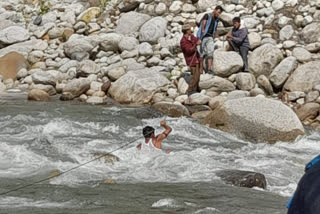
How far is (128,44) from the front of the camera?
1569 centimetres

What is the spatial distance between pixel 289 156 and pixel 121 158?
2.80 meters

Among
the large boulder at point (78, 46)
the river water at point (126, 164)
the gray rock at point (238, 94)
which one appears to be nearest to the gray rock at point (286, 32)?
the gray rock at point (238, 94)

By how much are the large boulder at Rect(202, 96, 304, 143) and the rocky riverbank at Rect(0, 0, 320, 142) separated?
0.06 feet

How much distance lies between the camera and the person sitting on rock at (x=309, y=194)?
1.61 meters

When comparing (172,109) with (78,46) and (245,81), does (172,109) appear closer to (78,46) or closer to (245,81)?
(245,81)

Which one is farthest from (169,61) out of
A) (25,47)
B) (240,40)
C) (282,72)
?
(25,47)

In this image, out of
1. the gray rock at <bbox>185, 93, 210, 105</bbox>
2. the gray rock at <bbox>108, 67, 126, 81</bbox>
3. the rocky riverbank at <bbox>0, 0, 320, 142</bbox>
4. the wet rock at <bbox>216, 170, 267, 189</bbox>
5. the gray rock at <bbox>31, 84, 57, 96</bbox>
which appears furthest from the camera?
the gray rock at <bbox>108, 67, 126, 81</bbox>

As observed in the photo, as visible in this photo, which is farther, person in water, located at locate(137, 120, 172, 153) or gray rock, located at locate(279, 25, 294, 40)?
gray rock, located at locate(279, 25, 294, 40)

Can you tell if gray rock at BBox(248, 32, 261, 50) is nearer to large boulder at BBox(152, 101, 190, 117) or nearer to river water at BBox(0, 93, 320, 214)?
large boulder at BBox(152, 101, 190, 117)

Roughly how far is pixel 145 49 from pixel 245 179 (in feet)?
27.3

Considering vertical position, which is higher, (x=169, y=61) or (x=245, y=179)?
(x=169, y=61)

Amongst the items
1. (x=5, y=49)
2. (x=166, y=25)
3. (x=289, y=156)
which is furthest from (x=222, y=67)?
(x=5, y=49)

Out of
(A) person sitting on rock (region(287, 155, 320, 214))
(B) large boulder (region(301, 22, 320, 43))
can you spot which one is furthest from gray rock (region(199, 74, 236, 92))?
(A) person sitting on rock (region(287, 155, 320, 214))

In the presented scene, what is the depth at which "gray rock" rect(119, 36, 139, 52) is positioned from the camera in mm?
15680
